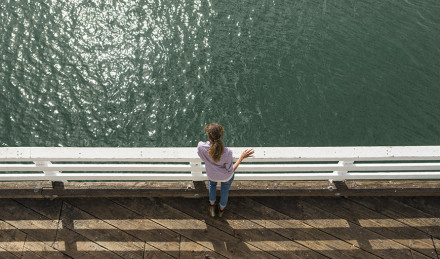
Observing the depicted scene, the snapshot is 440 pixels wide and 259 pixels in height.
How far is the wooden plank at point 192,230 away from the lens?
196 inches

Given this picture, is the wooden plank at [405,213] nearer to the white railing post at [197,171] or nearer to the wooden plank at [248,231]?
the wooden plank at [248,231]

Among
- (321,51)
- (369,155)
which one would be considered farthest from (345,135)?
(369,155)

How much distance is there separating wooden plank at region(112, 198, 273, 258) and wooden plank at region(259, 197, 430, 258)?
77 cm

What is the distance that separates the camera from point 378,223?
17.4 ft

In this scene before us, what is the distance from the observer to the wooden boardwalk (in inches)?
195

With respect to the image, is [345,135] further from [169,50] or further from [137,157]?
[137,157]

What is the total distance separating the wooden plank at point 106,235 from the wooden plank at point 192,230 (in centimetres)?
39

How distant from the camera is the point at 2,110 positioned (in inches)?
453

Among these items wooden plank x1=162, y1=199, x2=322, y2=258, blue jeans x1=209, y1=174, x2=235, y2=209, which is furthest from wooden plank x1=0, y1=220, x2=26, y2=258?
blue jeans x1=209, y1=174, x2=235, y2=209

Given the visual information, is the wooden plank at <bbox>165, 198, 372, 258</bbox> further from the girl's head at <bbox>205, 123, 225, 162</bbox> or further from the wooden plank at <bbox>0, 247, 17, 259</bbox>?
the wooden plank at <bbox>0, 247, 17, 259</bbox>

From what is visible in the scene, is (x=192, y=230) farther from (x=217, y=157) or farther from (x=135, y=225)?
(x=217, y=157)

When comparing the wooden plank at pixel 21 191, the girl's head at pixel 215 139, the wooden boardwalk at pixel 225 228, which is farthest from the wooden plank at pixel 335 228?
the wooden plank at pixel 21 191

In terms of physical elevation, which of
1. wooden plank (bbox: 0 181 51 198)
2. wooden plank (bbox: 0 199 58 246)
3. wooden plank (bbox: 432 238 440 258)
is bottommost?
wooden plank (bbox: 0 199 58 246)

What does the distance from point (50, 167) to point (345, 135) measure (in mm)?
8497
